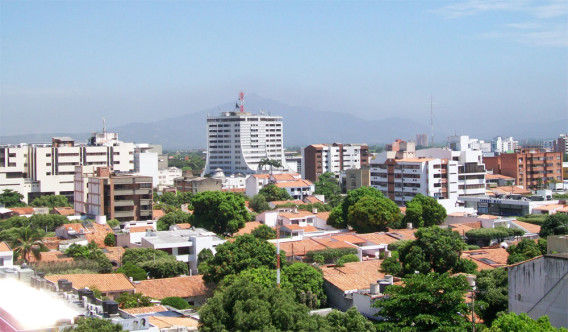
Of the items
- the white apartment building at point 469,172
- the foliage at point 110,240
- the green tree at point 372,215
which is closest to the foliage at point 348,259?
the green tree at point 372,215

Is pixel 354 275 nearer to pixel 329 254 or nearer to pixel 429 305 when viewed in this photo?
pixel 329 254

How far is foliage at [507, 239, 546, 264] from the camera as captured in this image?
2629 centimetres

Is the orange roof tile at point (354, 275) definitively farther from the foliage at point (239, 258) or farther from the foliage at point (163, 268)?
the foliage at point (163, 268)

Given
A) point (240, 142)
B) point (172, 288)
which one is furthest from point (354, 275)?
point (240, 142)

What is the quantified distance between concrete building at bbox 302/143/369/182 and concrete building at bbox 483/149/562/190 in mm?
23676

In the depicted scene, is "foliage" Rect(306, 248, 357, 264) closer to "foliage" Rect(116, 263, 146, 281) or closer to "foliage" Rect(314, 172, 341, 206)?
"foliage" Rect(116, 263, 146, 281)

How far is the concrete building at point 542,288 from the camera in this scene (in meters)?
17.3

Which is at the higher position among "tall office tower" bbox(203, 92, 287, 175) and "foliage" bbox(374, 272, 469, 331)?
"tall office tower" bbox(203, 92, 287, 175)

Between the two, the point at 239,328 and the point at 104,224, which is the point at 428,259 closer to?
the point at 239,328

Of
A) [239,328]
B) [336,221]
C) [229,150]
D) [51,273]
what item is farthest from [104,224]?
[229,150]

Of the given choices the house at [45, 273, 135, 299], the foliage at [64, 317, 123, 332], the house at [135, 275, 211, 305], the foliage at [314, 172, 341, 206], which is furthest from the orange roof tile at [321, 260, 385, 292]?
the foliage at [314, 172, 341, 206]

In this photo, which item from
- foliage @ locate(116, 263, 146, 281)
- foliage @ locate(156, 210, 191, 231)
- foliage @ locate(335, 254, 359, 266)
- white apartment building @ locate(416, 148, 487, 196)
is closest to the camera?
foliage @ locate(116, 263, 146, 281)

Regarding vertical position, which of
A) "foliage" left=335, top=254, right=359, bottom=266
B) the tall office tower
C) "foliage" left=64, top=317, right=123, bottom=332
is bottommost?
"foliage" left=335, top=254, right=359, bottom=266

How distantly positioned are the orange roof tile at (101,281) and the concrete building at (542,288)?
12.5 m
